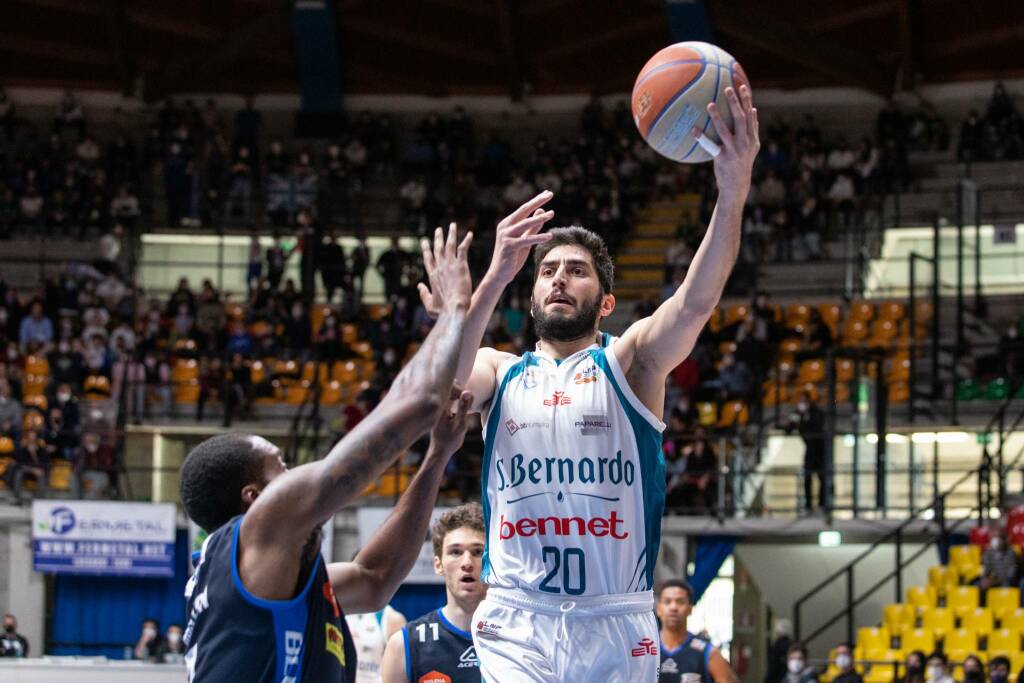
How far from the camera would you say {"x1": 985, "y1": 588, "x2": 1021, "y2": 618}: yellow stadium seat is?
1758 centimetres

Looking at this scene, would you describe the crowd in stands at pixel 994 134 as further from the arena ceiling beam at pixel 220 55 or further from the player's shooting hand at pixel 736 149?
the player's shooting hand at pixel 736 149

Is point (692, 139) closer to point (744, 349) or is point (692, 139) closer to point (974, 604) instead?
point (974, 604)

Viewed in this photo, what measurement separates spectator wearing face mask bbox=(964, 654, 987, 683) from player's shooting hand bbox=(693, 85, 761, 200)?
11.5 meters

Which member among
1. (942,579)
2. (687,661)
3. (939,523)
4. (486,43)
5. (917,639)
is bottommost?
(917,639)

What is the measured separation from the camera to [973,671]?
15.8 metres

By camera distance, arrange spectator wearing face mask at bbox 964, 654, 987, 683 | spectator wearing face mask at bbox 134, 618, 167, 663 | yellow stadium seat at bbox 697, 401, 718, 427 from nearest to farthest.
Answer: spectator wearing face mask at bbox 964, 654, 987, 683 < spectator wearing face mask at bbox 134, 618, 167, 663 < yellow stadium seat at bbox 697, 401, 718, 427

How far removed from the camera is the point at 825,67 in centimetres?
3262

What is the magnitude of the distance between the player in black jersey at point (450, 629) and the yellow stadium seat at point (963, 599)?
11.8 metres

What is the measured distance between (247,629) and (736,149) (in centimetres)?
→ 253

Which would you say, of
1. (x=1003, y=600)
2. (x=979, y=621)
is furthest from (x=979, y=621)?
(x=1003, y=600)

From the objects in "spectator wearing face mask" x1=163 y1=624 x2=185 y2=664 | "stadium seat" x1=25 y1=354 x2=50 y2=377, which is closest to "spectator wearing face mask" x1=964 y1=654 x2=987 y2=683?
"spectator wearing face mask" x1=163 y1=624 x2=185 y2=664

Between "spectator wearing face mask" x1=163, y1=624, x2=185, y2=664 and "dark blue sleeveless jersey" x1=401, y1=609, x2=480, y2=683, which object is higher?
"dark blue sleeveless jersey" x1=401, y1=609, x2=480, y2=683

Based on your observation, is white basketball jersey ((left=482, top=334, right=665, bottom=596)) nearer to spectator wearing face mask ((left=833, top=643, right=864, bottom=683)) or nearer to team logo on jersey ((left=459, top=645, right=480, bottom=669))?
team logo on jersey ((left=459, top=645, right=480, bottom=669))

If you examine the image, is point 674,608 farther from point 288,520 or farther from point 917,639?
point 917,639
